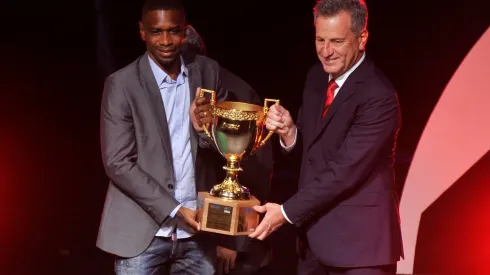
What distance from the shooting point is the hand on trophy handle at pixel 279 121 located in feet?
9.21

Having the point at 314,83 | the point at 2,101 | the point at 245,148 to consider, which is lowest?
the point at 2,101

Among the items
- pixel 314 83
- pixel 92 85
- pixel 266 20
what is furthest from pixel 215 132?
pixel 92 85

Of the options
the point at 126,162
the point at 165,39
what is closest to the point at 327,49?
the point at 165,39

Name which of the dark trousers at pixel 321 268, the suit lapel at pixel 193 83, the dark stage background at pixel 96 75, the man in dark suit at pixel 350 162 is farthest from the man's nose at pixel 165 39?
the dark stage background at pixel 96 75

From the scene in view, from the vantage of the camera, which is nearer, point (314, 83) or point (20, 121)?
point (314, 83)

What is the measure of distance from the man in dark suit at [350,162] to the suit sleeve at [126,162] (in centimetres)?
41

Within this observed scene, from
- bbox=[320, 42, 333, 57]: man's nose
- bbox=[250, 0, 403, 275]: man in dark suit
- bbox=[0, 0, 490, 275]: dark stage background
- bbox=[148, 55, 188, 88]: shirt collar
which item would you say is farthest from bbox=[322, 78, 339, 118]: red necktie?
bbox=[0, 0, 490, 275]: dark stage background

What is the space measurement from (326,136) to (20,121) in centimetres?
234

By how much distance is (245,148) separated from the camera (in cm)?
285

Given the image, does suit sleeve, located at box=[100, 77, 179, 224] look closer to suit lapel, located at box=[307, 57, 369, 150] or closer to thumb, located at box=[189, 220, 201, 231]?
thumb, located at box=[189, 220, 201, 231]

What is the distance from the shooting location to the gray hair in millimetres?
2654

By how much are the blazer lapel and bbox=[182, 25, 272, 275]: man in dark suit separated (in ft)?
0.61

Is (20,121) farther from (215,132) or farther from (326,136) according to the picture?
(326,136)

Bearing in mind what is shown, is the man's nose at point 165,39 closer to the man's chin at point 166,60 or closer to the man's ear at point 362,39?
the man's chin at point 166,60
